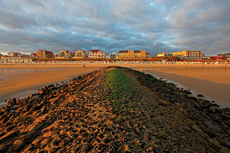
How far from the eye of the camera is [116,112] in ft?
11.0

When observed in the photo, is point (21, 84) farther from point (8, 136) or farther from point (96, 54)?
point (96, 54)

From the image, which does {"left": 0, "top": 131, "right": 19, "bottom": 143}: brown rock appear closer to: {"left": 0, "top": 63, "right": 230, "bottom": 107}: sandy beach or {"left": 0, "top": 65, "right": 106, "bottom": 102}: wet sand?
{"left": 0, "top": 65, "right": 106, "bottom": 102}: wet sand

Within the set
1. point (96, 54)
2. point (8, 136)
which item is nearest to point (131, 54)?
point (96, 54)

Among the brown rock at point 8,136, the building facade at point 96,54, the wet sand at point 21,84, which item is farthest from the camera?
the building facade at point 96,54

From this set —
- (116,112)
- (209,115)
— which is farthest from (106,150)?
(209,115)

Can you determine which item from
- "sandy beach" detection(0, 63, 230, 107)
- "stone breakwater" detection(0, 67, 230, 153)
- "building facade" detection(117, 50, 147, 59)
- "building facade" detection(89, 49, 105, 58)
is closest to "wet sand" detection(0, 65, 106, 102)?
"sandy beach" detection(0, 63, 230, 107)

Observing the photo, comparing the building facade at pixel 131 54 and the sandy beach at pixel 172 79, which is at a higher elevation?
the building facade at pixel 131 54

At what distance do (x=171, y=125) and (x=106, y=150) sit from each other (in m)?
1.88

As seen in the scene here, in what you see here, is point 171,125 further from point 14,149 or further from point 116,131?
point 14,149

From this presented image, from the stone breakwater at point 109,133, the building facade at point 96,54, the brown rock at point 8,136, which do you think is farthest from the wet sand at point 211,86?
the building facade at point 96,54

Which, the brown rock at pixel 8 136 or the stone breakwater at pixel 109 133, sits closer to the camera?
the stone breakwater at pixel 109 133

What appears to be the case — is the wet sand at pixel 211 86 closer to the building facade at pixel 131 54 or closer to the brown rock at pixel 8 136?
the brown rock at pixel 8 136

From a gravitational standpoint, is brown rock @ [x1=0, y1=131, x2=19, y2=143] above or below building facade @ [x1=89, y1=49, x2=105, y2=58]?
below

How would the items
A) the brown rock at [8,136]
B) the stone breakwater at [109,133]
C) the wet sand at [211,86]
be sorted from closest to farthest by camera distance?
the stone breakwater at [109,133], the brown rock at [8,136], the wet sand at [211,86]
